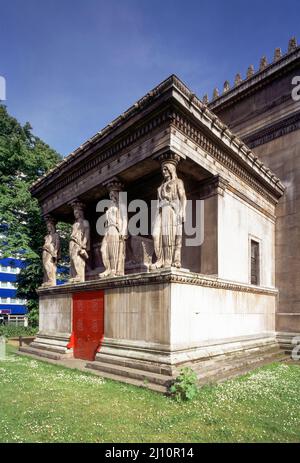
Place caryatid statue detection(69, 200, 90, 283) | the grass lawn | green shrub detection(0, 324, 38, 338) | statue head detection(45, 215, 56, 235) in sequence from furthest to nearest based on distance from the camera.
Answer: green shrub detection(0, 324, 38, 338), statue head detection(45, 215, 56, 235), caryatid statue detection(69, 200, 90, 283), the grass lawn

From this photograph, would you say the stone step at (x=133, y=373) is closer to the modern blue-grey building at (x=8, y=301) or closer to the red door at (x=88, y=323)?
the red door at (x=88, y=323)

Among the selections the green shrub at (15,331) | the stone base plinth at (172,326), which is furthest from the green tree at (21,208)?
the stone base plinth at (172,326)

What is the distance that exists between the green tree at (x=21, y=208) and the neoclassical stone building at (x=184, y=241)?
23.4 ft

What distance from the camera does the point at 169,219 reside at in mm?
10469

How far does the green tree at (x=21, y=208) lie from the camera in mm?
24406

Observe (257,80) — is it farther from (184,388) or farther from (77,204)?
(184,388)

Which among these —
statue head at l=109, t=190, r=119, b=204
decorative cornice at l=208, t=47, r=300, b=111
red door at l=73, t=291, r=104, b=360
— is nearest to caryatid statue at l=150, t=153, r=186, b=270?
statue head at l=109, t=190, r=119, b=204

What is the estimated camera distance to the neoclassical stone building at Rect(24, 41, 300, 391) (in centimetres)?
1034

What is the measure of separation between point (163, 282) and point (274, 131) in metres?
11.7

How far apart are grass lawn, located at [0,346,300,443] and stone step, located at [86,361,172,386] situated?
1.43ft

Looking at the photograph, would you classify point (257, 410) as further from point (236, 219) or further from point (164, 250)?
point (236, 219)

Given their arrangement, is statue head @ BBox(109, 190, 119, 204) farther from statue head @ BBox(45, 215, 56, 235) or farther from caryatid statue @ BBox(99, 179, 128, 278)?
statue head @ BBox(45, 215, 56, 235)

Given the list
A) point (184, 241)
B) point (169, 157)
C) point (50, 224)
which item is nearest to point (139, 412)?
point (169, 157)

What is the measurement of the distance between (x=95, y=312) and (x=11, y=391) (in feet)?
14.6
